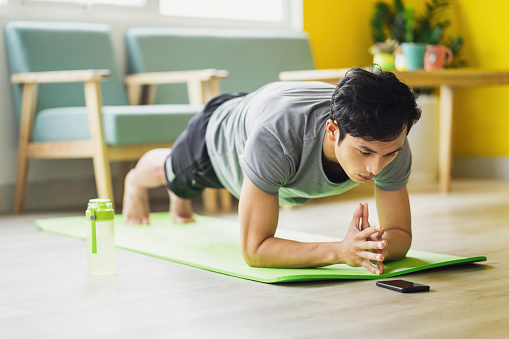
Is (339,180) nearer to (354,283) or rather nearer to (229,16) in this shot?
(354,283)

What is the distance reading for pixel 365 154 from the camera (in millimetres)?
1612

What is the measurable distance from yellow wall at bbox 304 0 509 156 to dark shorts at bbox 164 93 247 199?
241 cm

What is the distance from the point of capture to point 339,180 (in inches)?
73.9

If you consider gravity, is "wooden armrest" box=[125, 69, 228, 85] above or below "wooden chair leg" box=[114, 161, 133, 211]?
above

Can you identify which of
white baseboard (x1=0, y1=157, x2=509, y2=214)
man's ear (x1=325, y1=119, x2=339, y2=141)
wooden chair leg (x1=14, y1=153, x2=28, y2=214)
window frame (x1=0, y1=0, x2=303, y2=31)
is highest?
window frame (x1=0, y1=0, x2=303, y2=31)

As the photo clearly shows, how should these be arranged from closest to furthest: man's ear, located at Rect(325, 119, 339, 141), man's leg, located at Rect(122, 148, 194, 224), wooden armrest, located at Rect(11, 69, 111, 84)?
man's ear, located at Rect(325, 119, 339, 141) → man's leg, located at Rect(122, 148, 194, 224) → wooden armrest, located at Rect(11, 69, 111, 84)

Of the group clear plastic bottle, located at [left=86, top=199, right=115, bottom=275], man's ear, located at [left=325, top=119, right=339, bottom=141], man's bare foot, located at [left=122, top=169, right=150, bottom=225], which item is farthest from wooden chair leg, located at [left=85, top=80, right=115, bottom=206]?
man's ear, located at [left=325, top=119, right=339, bottom=141]

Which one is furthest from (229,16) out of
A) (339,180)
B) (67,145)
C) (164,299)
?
(164,299)

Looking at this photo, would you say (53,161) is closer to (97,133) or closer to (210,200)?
(97,133)

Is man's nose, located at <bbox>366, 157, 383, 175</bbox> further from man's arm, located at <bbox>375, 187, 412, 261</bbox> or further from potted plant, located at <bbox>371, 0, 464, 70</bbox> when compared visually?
potted plant, located at <bbox>371, 0, 464, 70</bbox>

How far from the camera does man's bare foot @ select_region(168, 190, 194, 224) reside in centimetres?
280

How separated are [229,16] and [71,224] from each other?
207 centimetres

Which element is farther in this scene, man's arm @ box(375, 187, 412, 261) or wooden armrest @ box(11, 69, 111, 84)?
wooden armrest @ box(11, 69, 111, 84)

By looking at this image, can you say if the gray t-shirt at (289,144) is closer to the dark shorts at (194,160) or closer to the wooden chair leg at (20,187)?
the dark shorts at (194,160)
